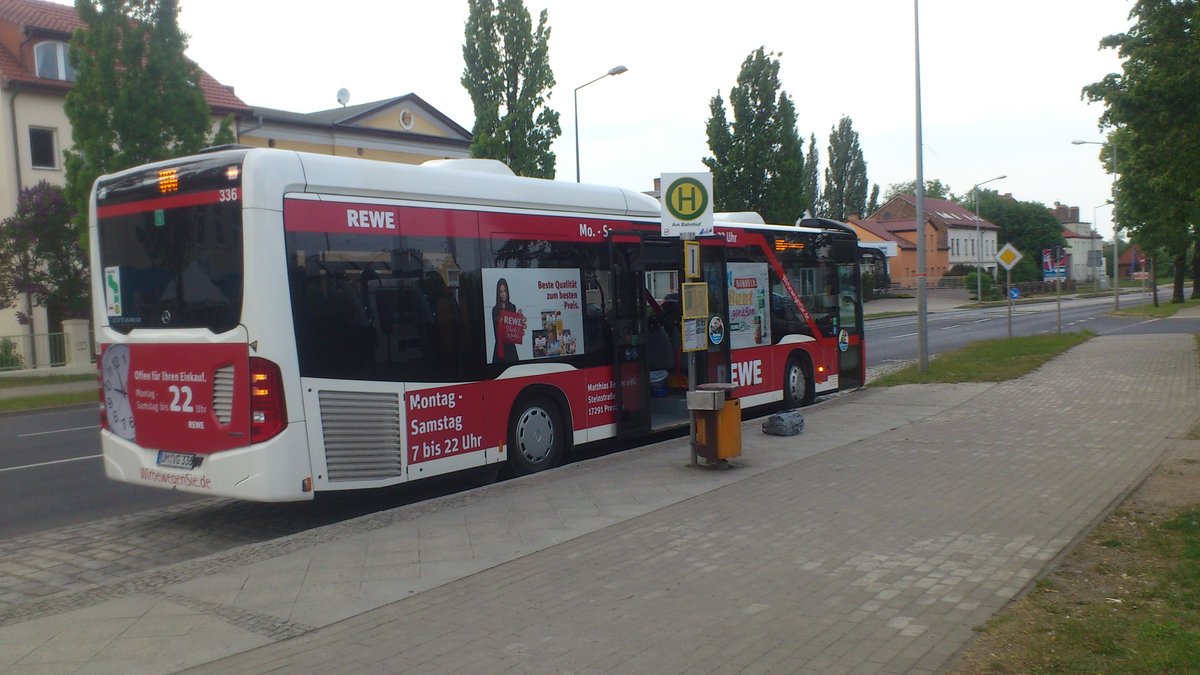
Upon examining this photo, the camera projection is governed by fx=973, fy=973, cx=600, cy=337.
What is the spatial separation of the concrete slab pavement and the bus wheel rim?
44 cm

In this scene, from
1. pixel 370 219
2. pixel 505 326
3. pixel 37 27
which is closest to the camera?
pixel 370 219

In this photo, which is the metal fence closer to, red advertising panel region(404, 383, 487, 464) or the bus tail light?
red advertising panel region(404, 383, 487, 464)

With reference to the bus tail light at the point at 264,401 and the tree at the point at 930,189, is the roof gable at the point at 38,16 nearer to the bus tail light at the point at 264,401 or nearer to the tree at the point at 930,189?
the bus tail light at the point at 264,401

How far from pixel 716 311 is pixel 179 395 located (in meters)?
7.12

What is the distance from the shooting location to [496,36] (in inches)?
1175

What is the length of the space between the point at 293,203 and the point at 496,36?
2354 cm

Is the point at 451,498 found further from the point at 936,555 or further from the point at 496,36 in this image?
the point at 496,36

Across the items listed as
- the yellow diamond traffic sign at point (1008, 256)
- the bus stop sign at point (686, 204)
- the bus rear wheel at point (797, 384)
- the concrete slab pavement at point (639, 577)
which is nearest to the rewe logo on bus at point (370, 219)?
the concrete slab pavement at point (639, 577)

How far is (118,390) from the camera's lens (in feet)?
28.0

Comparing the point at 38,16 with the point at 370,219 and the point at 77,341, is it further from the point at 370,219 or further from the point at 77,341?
the point at 370,219

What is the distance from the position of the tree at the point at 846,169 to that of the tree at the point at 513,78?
62328 mm

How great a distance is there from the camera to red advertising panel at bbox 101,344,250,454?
25.0 feet

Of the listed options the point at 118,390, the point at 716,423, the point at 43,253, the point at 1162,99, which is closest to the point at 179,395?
the point at 118,390

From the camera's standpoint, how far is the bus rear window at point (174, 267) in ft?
25.1
